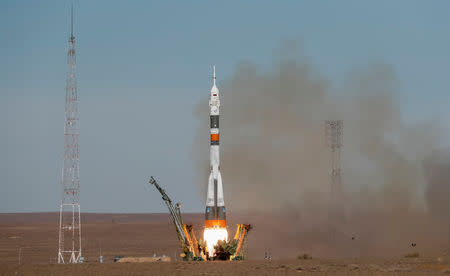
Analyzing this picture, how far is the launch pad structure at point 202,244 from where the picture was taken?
84.6 m

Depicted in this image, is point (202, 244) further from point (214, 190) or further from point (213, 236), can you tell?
point (214, 190)

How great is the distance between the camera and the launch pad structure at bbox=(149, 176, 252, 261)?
8462 centimetres

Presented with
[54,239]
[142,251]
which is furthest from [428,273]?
[54,239]

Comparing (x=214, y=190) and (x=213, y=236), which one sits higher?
(x=214, y=190)

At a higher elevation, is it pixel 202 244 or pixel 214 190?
pixel 214 190

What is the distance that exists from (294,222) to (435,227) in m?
19.7

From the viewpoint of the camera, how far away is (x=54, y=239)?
164 m

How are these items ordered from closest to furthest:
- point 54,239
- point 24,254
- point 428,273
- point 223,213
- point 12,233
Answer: point 428,273
point 223,213
point 24,254
point 54,239
point 12,233

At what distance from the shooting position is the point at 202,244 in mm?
85062

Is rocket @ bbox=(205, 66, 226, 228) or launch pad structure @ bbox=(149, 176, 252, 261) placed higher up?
rocket @ bbox=(205, 66, 226, 228)

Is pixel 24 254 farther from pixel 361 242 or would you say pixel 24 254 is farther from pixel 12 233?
pixel 12 233

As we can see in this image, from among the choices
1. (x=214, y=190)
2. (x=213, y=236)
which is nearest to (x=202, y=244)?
(x=213, y=236)

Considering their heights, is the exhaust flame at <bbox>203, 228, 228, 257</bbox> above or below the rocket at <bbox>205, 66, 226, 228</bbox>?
Result: below

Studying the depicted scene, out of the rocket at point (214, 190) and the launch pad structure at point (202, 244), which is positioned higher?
the rocket at point (214, 190)
